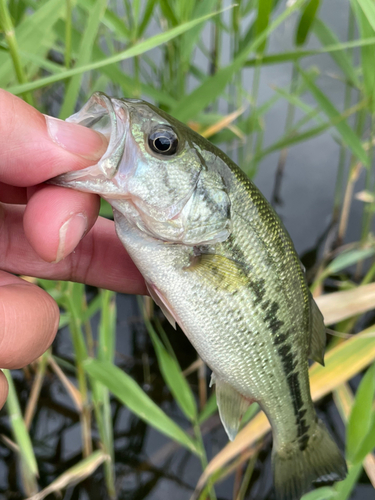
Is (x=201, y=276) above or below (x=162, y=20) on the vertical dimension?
below

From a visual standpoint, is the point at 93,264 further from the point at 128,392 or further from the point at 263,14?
the point at 263,14

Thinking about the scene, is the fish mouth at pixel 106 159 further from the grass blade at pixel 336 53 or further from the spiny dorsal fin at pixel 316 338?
the grass blade at pixel 336 53

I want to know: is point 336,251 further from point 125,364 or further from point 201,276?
point 201,276

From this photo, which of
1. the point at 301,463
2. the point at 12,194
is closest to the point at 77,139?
the point at 12,194

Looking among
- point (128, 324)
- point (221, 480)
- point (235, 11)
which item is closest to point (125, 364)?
point (128, 324)

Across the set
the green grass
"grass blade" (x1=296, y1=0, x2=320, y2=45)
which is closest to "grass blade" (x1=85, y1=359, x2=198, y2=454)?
the green grass

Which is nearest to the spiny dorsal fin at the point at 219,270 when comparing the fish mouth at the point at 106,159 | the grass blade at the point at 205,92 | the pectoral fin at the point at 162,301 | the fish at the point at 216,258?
the fish at the point at 216,258
